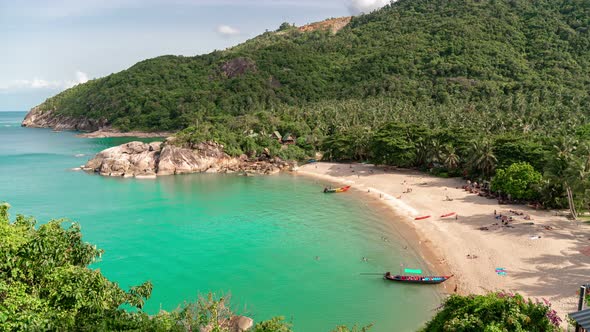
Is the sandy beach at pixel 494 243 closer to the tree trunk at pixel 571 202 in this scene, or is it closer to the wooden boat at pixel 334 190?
the tree trunk at pixel 571 202

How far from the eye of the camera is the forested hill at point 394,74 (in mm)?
133875

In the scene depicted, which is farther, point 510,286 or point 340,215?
point 340,215

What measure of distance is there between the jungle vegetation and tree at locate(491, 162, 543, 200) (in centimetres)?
29

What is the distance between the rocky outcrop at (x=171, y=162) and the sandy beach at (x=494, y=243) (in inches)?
1205

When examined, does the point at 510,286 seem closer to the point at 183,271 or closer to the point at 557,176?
the point at 557,176

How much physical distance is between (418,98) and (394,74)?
88.4ft

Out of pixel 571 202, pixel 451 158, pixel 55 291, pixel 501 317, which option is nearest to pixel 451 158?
pixel 451 158

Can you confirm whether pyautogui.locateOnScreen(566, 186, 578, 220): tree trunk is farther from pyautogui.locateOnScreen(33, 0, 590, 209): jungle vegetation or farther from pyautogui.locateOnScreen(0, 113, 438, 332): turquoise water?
pyautogui.locateOnScreen(0, 113, 438, 332): turquoise water

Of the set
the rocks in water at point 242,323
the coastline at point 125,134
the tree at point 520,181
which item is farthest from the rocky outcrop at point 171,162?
the coastline at point 125,134

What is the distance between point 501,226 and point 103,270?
4099cm

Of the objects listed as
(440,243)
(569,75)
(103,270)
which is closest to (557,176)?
(440,243)

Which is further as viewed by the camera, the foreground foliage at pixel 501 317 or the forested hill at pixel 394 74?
the forested hill at pixel 394 74

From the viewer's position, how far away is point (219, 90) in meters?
165

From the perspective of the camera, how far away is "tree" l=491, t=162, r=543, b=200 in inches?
1991
